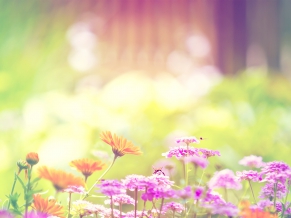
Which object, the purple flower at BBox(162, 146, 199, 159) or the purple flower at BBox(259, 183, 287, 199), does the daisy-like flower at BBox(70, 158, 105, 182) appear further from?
the purple flower at BBox(259, 183, 287, 199)

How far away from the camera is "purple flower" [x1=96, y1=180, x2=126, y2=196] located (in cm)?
56

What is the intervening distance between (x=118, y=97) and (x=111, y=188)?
220 centimetres

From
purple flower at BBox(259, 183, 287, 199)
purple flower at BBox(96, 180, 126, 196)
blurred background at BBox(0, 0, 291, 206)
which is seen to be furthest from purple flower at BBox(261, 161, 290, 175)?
blurred background at BBox(0, 0, 291, 206)

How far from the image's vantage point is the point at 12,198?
581 millimetres

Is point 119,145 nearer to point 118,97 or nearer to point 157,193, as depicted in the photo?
point 157,193

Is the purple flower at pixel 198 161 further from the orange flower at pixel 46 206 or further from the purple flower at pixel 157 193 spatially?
the orange flower at pixel 46 206

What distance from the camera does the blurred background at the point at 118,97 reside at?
6.58ft

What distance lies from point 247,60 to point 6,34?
270cm

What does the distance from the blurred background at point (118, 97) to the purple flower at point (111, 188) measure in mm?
230

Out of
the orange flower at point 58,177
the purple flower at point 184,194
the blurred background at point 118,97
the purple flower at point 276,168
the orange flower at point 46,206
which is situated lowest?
the orange flower at point 46,206

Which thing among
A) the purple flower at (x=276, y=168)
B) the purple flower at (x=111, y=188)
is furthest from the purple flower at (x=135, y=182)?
the purple flower at (x=276, y=168)

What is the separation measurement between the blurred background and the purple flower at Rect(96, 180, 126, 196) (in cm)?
23

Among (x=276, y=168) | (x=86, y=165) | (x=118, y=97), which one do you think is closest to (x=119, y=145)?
(x=86, y=165)

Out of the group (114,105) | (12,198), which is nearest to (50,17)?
(114,105)
